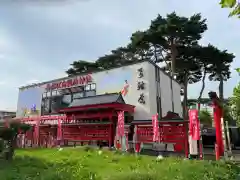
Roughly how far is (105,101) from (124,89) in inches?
105

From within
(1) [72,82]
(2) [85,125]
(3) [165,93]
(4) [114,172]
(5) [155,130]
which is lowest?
(4) [114,172]

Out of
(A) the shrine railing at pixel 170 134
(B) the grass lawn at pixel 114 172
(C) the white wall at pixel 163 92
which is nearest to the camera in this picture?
(B) the grass lawn at pixel 114 172

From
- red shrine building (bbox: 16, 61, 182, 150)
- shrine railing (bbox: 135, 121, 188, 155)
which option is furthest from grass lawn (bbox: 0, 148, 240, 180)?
red shrine building (bbox: 16, 61, 182, 150)

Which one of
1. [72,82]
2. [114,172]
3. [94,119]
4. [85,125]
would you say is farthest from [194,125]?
[72,82]

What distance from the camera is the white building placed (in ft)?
59.8

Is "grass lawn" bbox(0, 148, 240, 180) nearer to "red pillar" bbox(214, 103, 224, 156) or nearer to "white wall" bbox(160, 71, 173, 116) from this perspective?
"red pillar" bbox(214, 103, 224, 156)

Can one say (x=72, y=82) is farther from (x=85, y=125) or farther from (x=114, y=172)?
(x=114, y=172)

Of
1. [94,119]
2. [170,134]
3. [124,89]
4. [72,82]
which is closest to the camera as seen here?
[170,134]

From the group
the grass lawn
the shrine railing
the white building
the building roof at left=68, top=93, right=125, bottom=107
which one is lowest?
the grass lawn

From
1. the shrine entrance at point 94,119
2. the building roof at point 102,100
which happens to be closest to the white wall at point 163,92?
the shrine entrance at point 94,119

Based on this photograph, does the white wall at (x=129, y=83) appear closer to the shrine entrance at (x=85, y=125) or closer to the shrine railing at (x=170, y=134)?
the shrine entrance at (x=85, y=125)

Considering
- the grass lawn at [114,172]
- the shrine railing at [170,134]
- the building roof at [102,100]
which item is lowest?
the grass lawn at [114,172]

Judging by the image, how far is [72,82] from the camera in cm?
2239

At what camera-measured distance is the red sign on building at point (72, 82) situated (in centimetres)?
2156
